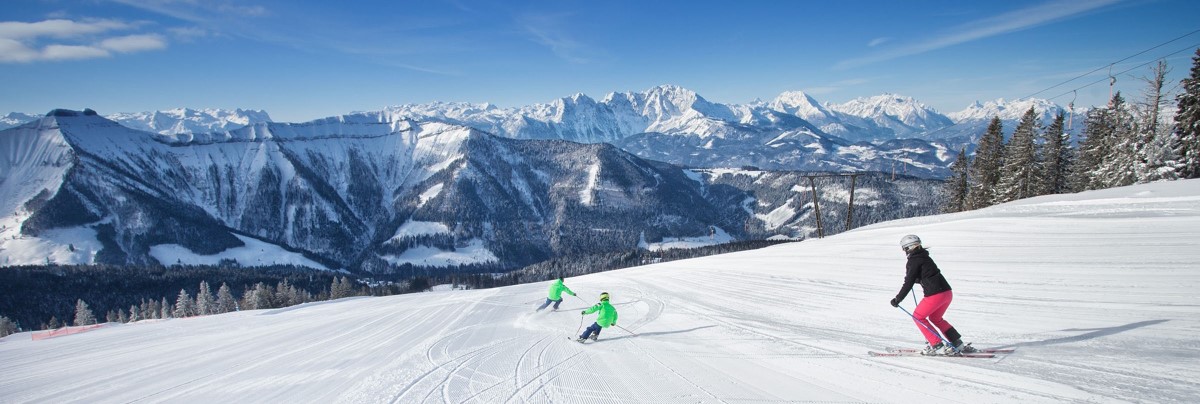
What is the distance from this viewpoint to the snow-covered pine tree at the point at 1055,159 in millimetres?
45469

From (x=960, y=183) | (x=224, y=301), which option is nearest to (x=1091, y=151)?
(x=960, y=183)

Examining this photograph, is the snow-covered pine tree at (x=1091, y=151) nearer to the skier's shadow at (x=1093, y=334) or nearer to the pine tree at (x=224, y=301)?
Result: the skier's shadow at (x=1093, y=334)

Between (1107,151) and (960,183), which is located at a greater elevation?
(1107,151)

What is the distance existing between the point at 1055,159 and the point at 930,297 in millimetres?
51985

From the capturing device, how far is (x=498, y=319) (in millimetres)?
19406

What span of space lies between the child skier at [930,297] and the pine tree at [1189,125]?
42.8 meters

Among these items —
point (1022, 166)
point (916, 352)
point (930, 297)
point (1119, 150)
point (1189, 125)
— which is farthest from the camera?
point (1022, 166)

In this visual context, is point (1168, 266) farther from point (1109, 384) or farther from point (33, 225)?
point (33, 225)

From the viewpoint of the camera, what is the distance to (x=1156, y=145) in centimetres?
3691

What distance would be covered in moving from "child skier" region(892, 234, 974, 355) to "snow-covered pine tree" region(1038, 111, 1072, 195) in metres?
50.0

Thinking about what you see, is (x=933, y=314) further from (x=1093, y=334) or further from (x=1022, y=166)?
(x=1022, y=166)

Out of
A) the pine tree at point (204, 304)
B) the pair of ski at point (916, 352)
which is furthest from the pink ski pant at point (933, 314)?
the pine tree at point (204, 304)

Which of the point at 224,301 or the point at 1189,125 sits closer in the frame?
the point at 1189,125

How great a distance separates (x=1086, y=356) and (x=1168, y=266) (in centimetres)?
735
